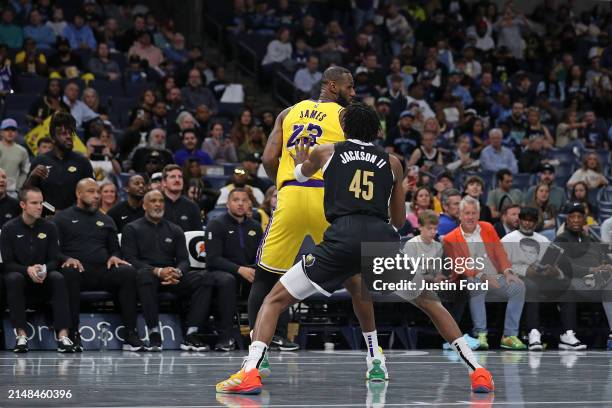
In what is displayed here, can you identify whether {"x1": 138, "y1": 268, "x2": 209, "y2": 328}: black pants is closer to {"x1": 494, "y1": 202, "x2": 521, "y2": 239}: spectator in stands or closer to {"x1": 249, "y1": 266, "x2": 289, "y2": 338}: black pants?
{"x1": 249, "y1": 266, "x2": 289, "y2": 338}: black pants

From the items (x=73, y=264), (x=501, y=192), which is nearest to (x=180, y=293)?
(x=73, y=264)

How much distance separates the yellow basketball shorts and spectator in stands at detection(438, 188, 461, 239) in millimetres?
5421

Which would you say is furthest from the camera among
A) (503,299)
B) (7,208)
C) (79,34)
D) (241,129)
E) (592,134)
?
(592,134)

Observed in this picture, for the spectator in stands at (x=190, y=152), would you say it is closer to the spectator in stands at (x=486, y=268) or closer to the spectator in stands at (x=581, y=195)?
the spectator in stands at (x=486, y=268)

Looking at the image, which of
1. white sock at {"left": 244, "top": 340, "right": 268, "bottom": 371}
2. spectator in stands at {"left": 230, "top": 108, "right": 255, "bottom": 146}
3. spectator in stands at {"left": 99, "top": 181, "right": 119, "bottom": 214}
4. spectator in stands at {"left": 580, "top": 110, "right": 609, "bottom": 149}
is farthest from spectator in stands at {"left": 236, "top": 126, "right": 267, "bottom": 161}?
white sock at {"left": 244, "top": 340, "right": 268, "bottom": 371}

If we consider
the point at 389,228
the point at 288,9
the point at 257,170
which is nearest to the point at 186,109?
the point at 257,170

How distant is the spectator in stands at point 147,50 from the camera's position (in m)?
19.9

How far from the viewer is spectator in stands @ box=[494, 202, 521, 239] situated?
1436 cm

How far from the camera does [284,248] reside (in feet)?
28.1

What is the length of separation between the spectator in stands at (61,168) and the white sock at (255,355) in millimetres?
5400

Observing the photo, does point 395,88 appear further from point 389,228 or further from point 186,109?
point 389,228

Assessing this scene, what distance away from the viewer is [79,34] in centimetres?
1964

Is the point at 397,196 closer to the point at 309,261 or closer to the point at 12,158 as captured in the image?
the point at 309,261

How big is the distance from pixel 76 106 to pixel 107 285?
17.7 ft
